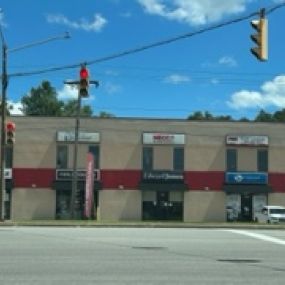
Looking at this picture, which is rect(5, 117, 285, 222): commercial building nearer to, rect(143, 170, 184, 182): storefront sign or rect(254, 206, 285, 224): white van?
rect(143, 170, 184, 182): storefront sign

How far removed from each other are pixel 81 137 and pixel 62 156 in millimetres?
1857

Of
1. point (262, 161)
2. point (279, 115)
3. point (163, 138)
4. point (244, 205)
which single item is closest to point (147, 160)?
point (163, 138)

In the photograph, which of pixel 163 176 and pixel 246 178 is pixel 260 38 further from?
pixel 246 178

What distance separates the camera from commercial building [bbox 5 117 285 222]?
164 feet

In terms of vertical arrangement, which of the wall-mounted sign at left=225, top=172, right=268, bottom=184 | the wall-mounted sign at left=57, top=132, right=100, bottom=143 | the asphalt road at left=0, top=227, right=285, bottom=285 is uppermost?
the wall-mounted sign at left=57, top=132, right=100, bottom=143

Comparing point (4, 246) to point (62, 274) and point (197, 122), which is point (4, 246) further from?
point (197, 122)

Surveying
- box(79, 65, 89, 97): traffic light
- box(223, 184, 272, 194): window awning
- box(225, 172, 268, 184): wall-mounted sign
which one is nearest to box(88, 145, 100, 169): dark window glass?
box(225, 172, 268, 184): wall-mounted sign

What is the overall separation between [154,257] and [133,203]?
35.1 m

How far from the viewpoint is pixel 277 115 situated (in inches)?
4294

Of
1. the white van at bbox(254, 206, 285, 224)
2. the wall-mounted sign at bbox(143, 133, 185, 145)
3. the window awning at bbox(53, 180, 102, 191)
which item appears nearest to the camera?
the white van at bbox(254, 206, 285, 224)

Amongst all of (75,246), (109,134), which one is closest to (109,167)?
(109,134)

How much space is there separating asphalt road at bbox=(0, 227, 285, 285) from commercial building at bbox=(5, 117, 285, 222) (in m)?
29.2

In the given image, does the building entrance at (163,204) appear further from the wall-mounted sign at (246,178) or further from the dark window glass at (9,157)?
the dark window glass at (9,157)

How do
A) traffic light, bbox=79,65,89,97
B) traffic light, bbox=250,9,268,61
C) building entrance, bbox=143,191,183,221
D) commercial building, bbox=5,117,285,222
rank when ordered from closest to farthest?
traffic light, bbox=250,9,268,61, traffic light, bbox=79,65,89,97, commercial building, bbox=5,117,285,222, building entrance, bbox=143,191,183,221
